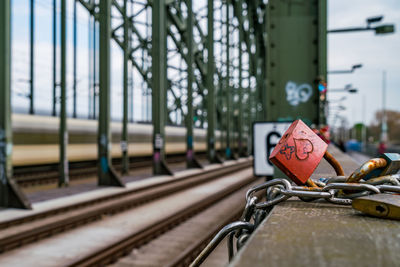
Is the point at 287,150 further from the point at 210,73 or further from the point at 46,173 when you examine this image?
the point at 210,73

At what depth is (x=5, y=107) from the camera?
7.40 m

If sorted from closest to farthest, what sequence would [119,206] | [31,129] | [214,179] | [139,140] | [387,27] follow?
1. [119,206]
2. [31,129]
3. [387,27]
4. [214,179]
5. [139,140]

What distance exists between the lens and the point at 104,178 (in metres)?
10.9

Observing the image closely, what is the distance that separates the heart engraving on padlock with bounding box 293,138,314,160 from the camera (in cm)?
111

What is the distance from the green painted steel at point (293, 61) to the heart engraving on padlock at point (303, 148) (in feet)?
14.7

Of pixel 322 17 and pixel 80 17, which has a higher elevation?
pixel 80 17

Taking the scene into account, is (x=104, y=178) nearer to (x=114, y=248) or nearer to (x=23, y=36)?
(x=23, y=36)

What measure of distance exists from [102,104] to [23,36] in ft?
9.70

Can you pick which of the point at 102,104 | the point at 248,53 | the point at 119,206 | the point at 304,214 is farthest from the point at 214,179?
the point at 248,53

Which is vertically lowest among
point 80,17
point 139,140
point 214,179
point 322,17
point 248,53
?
point 214,179

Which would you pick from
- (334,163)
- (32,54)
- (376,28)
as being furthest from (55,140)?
(334,163)

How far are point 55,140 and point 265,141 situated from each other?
9693mm

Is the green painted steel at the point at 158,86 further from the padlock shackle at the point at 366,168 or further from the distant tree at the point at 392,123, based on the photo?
the distant tree at the point at 392,123

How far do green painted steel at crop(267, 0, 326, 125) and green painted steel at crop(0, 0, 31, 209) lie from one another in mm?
4918
